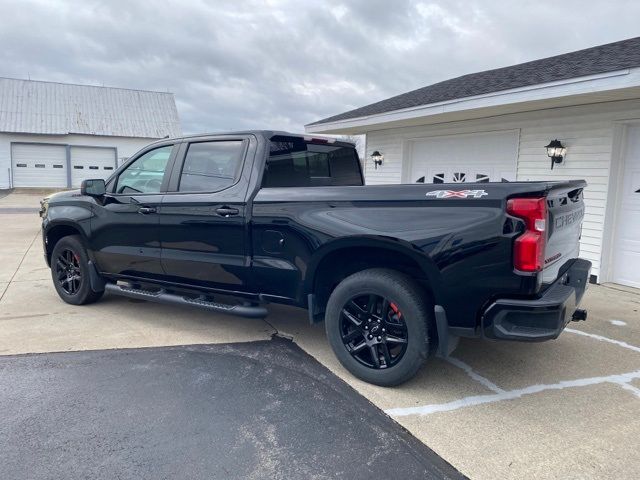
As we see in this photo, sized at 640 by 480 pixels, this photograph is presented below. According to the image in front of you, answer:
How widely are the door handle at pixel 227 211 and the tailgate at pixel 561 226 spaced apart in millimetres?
2364

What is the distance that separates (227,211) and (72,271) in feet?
8.39

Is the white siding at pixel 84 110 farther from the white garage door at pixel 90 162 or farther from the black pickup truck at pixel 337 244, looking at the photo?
the black pickup truck at pixel 337 244

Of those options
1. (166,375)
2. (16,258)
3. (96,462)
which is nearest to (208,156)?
(166,375)

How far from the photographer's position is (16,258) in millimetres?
8781

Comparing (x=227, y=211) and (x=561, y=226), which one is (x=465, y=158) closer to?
(x=561, y=226)

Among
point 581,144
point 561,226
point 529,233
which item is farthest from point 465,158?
point 529,233

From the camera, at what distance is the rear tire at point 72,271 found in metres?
5.31

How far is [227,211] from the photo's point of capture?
4.09 metres

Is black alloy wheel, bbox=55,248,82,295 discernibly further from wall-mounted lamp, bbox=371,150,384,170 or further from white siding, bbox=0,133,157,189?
white siding, bbox=0,133,157,189

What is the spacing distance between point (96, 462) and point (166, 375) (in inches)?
44.4

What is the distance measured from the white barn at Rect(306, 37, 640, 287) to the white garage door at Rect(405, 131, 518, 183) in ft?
0.06

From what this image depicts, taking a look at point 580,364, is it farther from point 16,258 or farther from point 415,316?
point 16,258

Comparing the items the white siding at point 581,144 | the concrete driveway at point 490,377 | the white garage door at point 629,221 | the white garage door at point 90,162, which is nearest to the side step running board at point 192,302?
the concrete driveway at point 490,377

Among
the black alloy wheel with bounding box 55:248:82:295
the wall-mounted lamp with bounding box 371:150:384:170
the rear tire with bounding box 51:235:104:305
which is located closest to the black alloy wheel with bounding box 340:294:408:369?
the rear tire with bounding box 51:235:104:305
